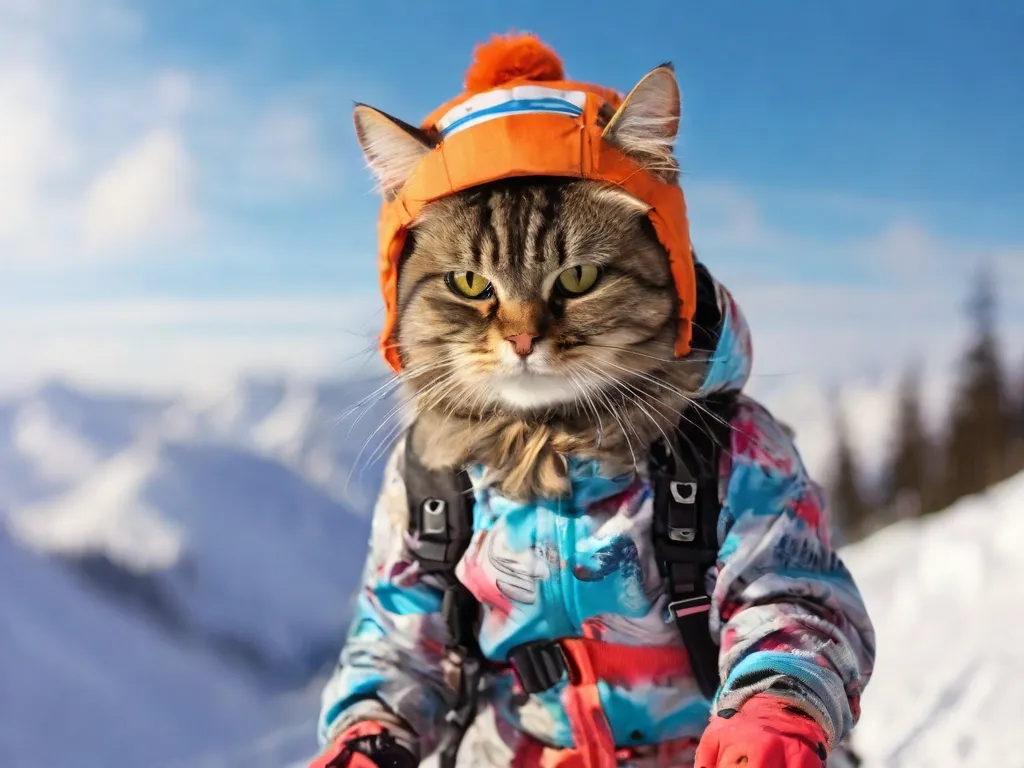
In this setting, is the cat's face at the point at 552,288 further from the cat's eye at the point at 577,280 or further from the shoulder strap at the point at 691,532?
the shoulder strap at the point at 691,532

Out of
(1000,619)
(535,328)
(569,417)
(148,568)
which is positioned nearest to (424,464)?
(569,417)

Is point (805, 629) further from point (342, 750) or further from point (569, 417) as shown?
point (342, 750)

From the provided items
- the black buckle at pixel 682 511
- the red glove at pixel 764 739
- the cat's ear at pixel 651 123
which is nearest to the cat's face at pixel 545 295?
the cat's ear at pixel 651 123

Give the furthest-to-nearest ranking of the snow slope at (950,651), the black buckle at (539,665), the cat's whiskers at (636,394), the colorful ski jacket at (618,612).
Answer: the snow slope at (950,651) < the black buckle at (539,665) < the cat's whiskers at (636,394) < the colorful ski jacket at (618,612)

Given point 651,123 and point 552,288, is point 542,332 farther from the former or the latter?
point 651,123

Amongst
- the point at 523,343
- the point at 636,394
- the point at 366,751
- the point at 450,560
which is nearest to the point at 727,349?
the point at 636,394

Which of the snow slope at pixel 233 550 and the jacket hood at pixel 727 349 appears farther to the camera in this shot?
the snow slope at pixel 233 550
